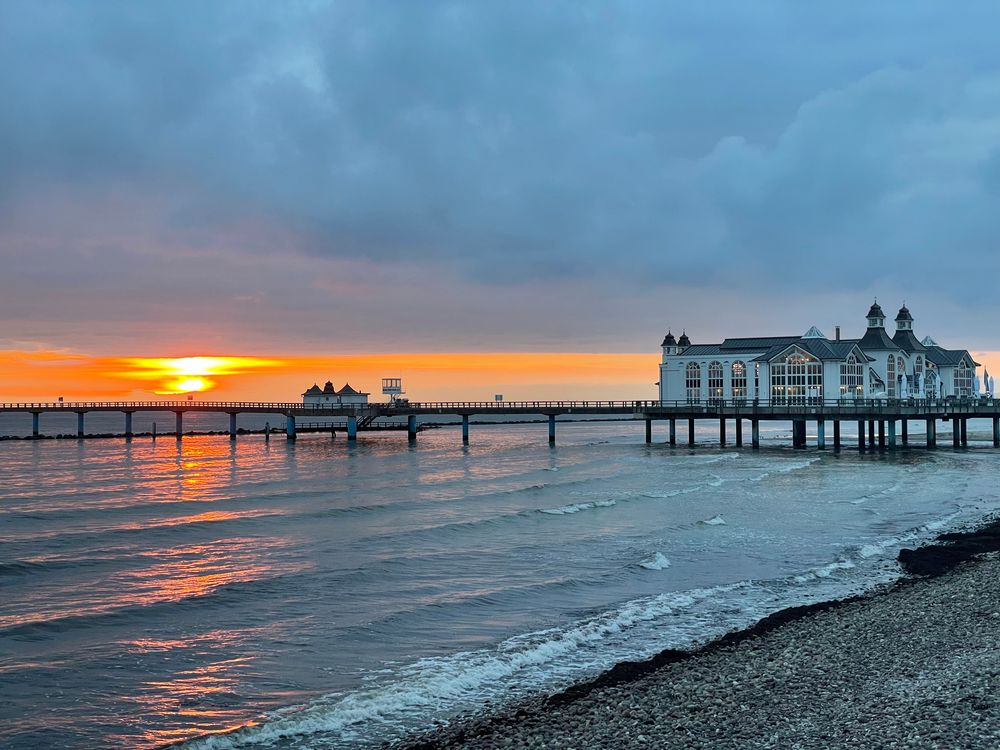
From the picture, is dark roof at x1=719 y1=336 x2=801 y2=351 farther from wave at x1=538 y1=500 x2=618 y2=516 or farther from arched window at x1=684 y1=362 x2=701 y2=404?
wave at x1=538 y1=500 x2=618 y2=516

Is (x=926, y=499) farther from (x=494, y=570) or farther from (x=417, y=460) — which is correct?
(x=417, y=460)

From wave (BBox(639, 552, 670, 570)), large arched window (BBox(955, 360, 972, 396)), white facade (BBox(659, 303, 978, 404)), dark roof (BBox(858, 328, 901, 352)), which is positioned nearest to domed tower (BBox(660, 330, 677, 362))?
white facade (BBox(659, 303, 978, 404))

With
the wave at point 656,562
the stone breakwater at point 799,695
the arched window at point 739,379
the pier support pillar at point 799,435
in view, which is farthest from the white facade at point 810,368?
the stone breakwater at point 799,695

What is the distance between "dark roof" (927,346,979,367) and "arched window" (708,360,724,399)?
26581mm

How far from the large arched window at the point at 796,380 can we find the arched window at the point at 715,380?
19.2 feet

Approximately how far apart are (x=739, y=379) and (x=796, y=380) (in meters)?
5.89

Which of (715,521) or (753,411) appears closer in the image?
(715,521)

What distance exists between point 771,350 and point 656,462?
A: 943 inches

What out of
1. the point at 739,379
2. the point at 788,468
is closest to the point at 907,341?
the point at 739,379

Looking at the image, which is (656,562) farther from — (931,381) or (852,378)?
(931,381)

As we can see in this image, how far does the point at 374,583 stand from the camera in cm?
2155

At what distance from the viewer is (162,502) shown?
37375 millimetres

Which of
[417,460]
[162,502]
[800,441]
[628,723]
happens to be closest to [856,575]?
[628,723]

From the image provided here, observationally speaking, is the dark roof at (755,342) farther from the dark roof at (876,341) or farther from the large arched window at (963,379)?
the large arched window at (963,379)
